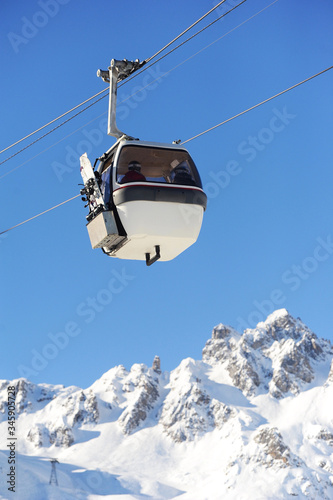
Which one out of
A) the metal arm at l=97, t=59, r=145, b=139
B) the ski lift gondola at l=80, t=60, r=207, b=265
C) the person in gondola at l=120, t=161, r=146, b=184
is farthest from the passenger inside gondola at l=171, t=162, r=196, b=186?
the metal arm at l=97, t=59, r=145, b=139

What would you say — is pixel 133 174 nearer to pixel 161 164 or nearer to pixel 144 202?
pixel 144 202

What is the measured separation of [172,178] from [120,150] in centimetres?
136

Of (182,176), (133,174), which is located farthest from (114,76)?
(182,176)

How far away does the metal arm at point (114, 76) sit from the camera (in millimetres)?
14523

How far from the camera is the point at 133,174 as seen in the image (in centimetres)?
1374

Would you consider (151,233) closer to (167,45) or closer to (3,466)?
(167,45)

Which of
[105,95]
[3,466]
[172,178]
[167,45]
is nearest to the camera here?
[167,45]

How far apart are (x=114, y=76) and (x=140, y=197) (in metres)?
3.20

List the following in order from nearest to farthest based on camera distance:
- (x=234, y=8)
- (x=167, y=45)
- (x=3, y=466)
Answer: (x=234, y=8), (x=167, y=45), (x=3, y=466)

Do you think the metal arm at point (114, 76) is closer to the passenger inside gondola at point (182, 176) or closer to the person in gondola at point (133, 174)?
the person in gondola at point (133, 174)

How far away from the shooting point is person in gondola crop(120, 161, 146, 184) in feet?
44.7

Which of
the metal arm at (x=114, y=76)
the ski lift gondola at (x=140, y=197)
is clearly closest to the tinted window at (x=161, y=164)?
the ski lift gondola at (x=140, y=197)

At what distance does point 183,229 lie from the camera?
13.6 metres

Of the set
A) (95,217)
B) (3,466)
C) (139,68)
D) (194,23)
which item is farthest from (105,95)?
(3,466)
